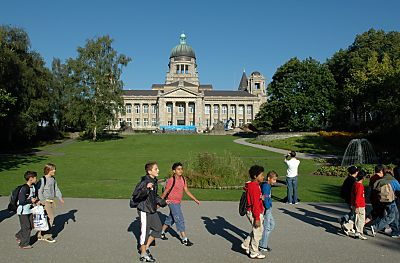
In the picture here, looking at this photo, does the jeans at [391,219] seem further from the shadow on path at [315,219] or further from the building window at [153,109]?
the building window at [153,109]

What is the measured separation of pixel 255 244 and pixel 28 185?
457cm

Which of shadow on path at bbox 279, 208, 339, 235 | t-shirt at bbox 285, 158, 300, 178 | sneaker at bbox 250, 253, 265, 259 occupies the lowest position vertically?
shadow on path at bbox 279, 208, 339, 235

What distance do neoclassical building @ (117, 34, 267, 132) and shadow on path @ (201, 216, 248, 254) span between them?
9423 centimetres

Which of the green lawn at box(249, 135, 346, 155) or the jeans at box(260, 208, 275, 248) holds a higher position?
the jeans at box(260, 208, 275, 248)

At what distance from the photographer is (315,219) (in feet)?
33.4

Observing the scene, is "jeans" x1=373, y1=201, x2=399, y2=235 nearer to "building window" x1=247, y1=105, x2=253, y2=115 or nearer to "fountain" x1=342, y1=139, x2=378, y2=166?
"fountain" x1=342, y1=139, x2=378, y2=166

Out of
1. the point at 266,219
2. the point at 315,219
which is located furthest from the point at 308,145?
the point at 266,219

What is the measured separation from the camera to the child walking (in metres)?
8.13

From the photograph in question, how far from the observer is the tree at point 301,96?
5131 centimetres

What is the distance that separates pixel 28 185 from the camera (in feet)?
25.2

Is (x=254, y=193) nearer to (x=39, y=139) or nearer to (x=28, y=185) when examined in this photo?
(x=28, y=185)

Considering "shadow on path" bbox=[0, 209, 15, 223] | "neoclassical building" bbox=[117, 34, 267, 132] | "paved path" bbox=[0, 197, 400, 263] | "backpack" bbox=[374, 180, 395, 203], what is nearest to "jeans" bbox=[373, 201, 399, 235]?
"backpack" bbox=[374, 180, 395, 203]

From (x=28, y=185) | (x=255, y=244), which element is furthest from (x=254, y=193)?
(x=28, y=185)

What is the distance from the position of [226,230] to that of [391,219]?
3642 mm
